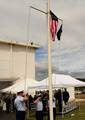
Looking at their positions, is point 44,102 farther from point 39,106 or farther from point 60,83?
point 39,106

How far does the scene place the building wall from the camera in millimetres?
50562

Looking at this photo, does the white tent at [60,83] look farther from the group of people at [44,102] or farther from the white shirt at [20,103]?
the white shirt at [20,103]

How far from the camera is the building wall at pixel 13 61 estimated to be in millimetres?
50562

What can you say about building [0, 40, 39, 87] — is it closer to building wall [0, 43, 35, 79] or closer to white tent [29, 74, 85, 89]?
building wall [0, 43, 35, 79]

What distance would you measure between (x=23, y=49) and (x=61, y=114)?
25548 millimetres

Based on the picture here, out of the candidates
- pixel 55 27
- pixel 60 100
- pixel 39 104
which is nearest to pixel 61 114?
pixel 60 100

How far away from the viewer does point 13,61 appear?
5175 cm

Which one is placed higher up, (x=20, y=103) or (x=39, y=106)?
(x=20, y=103)

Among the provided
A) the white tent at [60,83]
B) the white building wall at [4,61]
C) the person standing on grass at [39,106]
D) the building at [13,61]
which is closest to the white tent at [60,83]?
the white tent at [60,83]

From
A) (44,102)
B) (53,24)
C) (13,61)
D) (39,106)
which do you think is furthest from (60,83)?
(13,61)

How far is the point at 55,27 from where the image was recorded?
17.0 metres

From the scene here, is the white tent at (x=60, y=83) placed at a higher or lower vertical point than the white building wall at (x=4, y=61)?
lower

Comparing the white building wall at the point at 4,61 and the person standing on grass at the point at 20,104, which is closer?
the person standing on grass at the point at 20,104

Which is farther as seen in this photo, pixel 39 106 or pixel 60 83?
pixel 60 83
